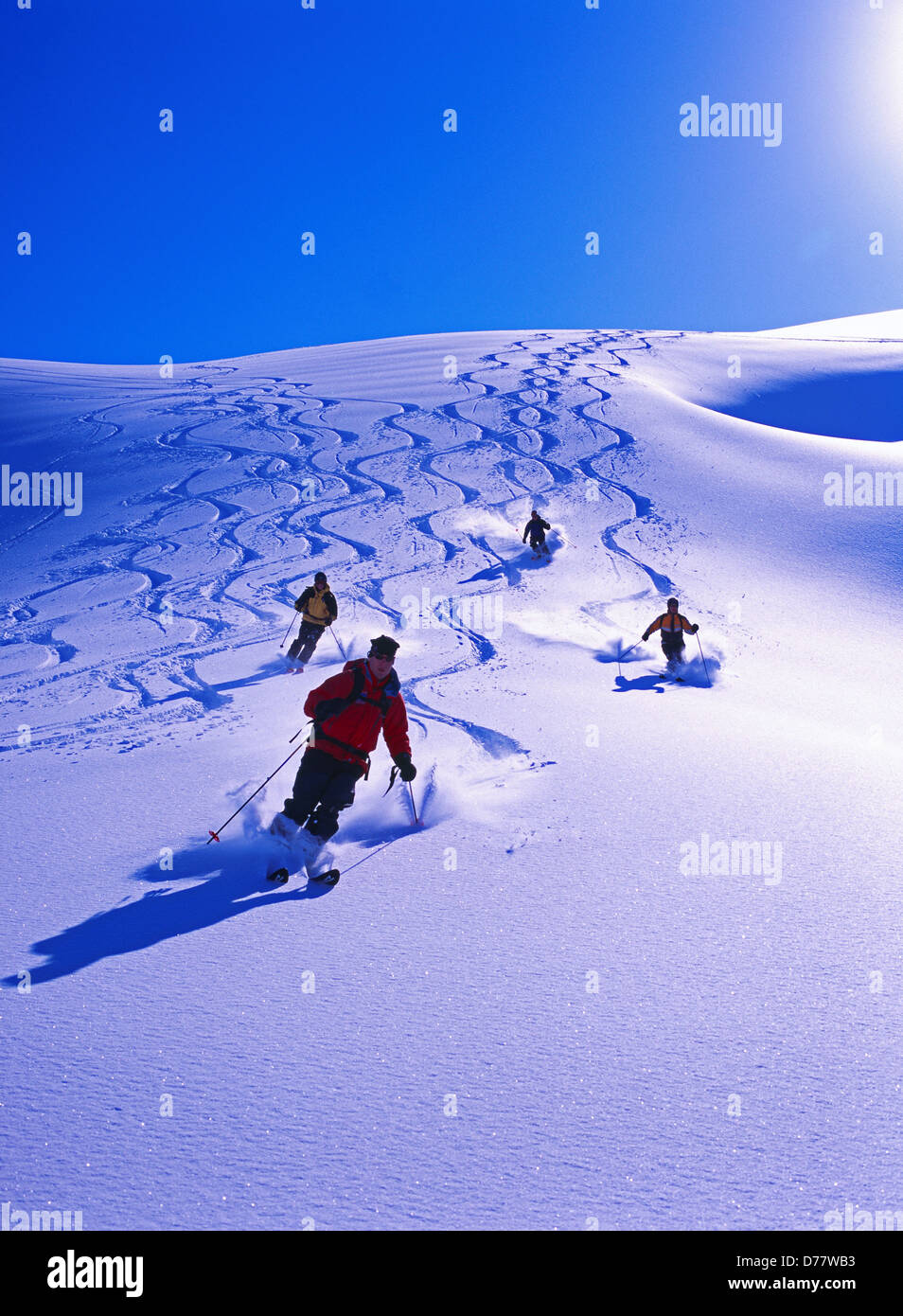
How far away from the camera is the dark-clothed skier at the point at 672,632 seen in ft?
31.7

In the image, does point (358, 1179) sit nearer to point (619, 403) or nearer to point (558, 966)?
point (558, 966)

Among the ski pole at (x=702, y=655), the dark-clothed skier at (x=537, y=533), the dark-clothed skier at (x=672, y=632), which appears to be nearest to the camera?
the ski pole at (x=702, y=655)

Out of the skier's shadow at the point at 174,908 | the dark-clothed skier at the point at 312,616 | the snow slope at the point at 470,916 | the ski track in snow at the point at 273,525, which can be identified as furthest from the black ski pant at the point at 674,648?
the skier's shadow at the point at 174,908

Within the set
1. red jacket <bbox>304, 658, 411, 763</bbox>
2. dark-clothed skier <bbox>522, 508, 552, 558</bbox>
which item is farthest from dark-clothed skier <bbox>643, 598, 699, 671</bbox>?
red jacket <bbox>304, 658, 411, 763</bbox>

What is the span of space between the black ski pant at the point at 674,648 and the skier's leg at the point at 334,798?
579 cm

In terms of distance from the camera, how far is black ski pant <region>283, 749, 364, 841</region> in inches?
182

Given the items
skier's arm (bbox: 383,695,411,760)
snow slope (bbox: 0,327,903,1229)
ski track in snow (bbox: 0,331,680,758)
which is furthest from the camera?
ski track in snow (bbox: 0,331,680,758)

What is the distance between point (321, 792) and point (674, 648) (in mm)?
6060

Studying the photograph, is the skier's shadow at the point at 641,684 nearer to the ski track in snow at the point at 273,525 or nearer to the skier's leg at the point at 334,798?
the ski track in snow at the point at 273,525

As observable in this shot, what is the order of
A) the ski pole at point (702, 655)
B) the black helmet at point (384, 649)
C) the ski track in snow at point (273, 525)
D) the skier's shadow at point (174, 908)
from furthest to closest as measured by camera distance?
the ski pole at point (702, 655) → the ski track in snow at point (273, 525) → the black helmet at point (384, 649) → the skier's shadow at point (174, 908)

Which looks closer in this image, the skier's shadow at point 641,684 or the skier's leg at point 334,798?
the skier's leg at point 334,798

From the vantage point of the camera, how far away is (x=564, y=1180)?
2.37 metres

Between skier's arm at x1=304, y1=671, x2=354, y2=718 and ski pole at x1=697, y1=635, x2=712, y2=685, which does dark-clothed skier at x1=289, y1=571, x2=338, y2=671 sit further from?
skier's arm at x1=304, y1=671, x2=354, y2=718

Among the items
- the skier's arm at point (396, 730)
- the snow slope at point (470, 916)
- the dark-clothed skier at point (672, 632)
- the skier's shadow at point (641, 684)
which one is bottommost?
the skier's shadow at point (641, 684)
